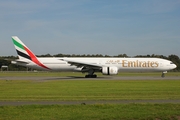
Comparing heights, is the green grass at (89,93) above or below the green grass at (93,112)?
above

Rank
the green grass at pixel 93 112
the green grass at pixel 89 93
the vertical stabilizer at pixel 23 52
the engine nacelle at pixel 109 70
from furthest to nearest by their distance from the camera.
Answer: the vertical stabilizer at pixel 23 52 → the engine nacelle at pixel 109 70 → the green grass at pixel 89 93 → the green grass at pixel 93 112

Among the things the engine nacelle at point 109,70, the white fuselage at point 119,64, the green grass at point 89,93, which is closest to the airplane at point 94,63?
the white fuselage at point 119,64

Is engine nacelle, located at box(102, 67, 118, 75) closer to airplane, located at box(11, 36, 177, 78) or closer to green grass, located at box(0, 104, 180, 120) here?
airplane, located at box(11, 36, 177, 78)

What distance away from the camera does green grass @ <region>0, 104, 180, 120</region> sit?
10938 millimetres

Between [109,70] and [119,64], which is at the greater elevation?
[119,64]

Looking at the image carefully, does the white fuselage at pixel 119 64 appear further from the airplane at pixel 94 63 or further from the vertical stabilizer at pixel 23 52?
the vertical stabilizer at pixel 23 52

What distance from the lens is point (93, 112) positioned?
39.4ft

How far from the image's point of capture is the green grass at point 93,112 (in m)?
10.9

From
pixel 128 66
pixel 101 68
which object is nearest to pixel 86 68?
→ pixel 101 68

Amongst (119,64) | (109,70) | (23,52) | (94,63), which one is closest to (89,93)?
(109,70)

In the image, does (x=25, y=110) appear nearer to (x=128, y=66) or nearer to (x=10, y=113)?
(x=10, y=113)

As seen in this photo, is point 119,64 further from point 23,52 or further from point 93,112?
point 93,112

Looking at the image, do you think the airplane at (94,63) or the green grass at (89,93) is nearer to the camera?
the green grass at (89,93)

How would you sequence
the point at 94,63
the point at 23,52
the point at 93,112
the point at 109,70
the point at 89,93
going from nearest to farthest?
1. the point at 93,112
2. the point at 89,93
3. the point at 109,70
4. the point at 94,63
5. the point at 23,52
